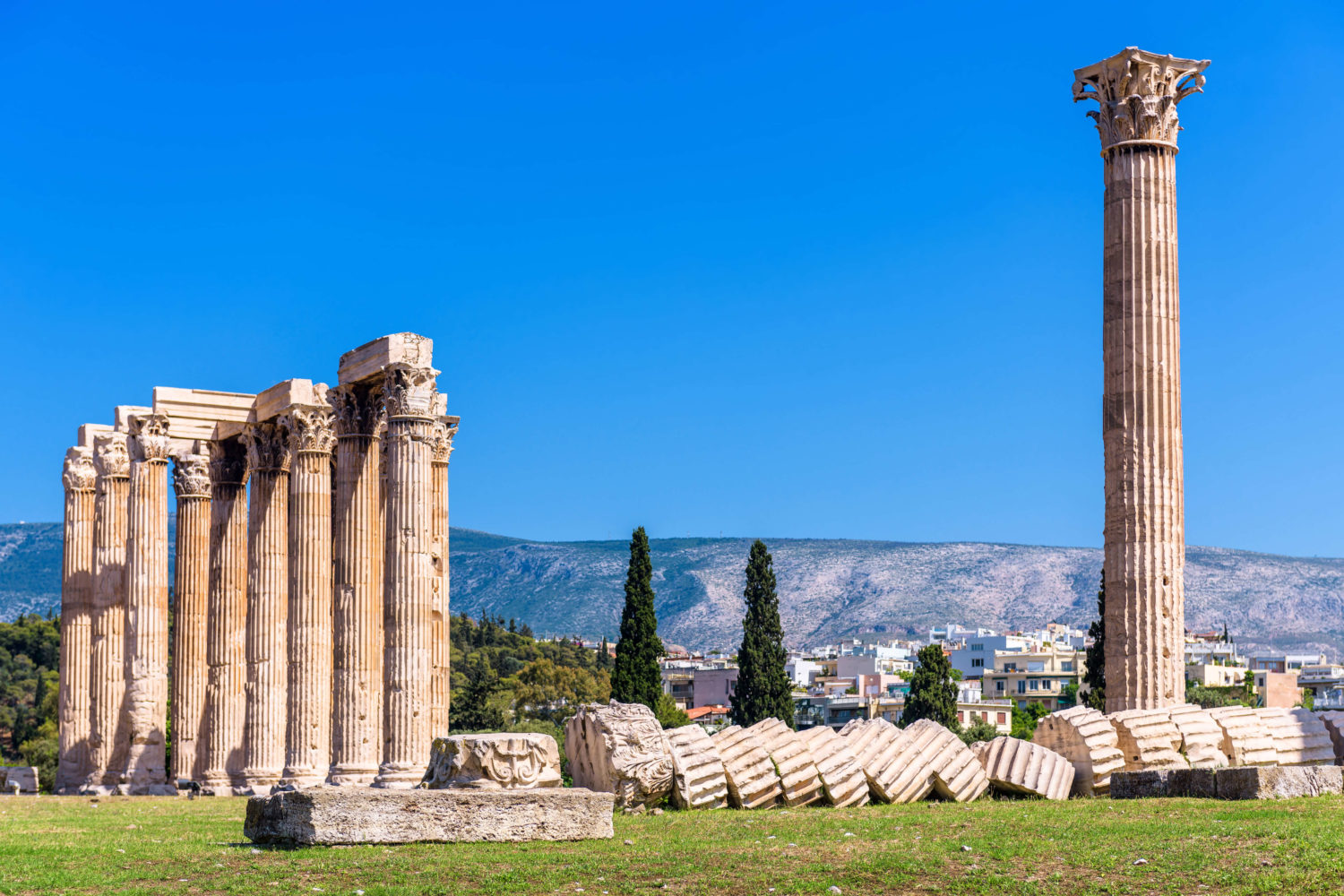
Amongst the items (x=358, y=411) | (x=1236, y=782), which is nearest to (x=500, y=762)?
(x=1236, y=782)

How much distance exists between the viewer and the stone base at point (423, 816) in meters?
18.3

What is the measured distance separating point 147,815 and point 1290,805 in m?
18.6

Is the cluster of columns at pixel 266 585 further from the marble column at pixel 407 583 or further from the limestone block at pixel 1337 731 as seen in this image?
the limestone block at pixel 1337 731

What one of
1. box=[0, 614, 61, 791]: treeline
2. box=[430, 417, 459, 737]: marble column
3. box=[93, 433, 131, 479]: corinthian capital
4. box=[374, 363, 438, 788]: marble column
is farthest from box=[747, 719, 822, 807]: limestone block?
box=[0, 614, 61, 791]: treeline

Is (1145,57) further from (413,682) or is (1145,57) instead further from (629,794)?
(413,682)

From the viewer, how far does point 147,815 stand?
28.8 m

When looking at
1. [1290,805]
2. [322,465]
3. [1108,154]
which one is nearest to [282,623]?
[322,465]

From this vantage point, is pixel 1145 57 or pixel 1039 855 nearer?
pixel 1039 855

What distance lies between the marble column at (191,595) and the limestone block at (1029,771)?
A: 23210mm

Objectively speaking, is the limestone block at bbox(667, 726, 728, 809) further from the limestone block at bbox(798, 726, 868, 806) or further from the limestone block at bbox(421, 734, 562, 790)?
the limestone block at bbox(421, 734, 562, 790)

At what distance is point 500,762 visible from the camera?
2114 cm

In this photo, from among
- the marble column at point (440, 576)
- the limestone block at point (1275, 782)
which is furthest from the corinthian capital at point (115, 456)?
the limestone block at point (1275, 782)

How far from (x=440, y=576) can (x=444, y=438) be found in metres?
Answer: 3.30

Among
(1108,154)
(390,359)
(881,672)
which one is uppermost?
(1108,154)
